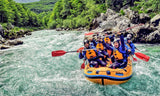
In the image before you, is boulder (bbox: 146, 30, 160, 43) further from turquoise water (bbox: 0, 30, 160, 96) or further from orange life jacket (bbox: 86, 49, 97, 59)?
orange life jacket (bbox: 86, 49, 97, 59)

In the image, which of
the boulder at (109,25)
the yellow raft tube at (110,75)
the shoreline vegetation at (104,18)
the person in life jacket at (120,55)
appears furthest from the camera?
the boulder at (109,25)

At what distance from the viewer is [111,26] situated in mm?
20188

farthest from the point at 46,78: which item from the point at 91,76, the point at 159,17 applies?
the point at 159,17

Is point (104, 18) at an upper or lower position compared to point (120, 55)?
upper

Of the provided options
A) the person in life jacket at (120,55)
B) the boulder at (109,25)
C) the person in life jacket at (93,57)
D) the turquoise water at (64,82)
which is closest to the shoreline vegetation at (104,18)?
the boulder at (109,25)

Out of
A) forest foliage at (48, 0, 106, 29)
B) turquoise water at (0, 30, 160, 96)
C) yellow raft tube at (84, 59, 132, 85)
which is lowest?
turquoise water at (0, 30, 160, 96)

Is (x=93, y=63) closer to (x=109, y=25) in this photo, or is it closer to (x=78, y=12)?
(x=109, y=25)

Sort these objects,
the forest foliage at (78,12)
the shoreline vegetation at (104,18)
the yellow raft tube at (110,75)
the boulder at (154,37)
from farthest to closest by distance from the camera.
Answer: the forest foliage at (78,12), the shoreline vegetation at (104,18), the boulder at (154,37), the yellow raft tube at (110,75)

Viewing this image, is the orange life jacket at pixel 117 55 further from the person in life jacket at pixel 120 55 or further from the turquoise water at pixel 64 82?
the turquoise water at pixel 64 82

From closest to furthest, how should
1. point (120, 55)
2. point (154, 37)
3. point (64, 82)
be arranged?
point (120, 55) < point (64, 82) < point (154, 37)

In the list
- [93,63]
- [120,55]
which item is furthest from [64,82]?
[120,55]

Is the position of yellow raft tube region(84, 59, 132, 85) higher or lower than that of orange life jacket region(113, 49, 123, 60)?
lower

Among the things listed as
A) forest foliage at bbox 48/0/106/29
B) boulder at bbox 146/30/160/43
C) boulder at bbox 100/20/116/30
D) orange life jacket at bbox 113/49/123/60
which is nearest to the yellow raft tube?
orange life jacket at bbox 113/49/123/60

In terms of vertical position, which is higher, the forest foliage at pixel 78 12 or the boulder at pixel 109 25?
the forest foliage at pixel 78 12
